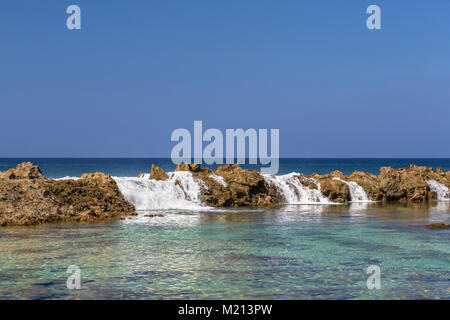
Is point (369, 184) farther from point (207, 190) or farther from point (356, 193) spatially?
point (207, 190)

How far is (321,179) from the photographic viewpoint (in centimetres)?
4059

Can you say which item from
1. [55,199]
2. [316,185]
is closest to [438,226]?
[316,185]

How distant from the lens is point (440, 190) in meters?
44.5

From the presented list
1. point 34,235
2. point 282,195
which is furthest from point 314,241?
point 282,195

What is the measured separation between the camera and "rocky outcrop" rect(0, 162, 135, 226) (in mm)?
24344

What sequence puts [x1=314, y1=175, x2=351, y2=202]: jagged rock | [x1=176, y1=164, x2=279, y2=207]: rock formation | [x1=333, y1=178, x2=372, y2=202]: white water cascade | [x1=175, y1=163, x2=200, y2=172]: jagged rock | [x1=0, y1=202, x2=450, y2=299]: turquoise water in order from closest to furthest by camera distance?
[x1=0, y1=202, x2=450, y2=299]: turquoise water, [x1=176, y1=164, x2=279, y2=207]: rock formation, [x1=175, y1=163, x2=200, y2=172]: jagged rock, [x1=314, y1=175, x2=351, y2=202]: jagged rock, [x1=333, y1=178, x2=372, y2=202]: white water cascade

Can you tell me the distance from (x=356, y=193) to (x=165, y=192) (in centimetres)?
1621

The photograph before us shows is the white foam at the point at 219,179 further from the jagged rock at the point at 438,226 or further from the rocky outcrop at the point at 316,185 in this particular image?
the jagged rock at the point at 438,226

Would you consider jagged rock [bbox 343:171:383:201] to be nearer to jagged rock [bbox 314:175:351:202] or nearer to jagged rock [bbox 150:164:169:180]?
jagged rock [bbox 314:175:351:202]

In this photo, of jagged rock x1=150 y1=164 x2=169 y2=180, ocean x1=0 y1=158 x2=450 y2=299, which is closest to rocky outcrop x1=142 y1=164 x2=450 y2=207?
jagged rock x1=150 y1=164 x2=169 y2=180

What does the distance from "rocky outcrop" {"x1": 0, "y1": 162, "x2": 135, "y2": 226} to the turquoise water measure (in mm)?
1675

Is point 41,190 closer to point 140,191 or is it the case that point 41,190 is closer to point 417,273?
point 140,191

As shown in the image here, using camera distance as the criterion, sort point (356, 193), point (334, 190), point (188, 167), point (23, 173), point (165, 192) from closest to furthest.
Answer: point (23, 173)
point (165, 192)
point (188, 167)
point (334, 190)
point (356, 193)
